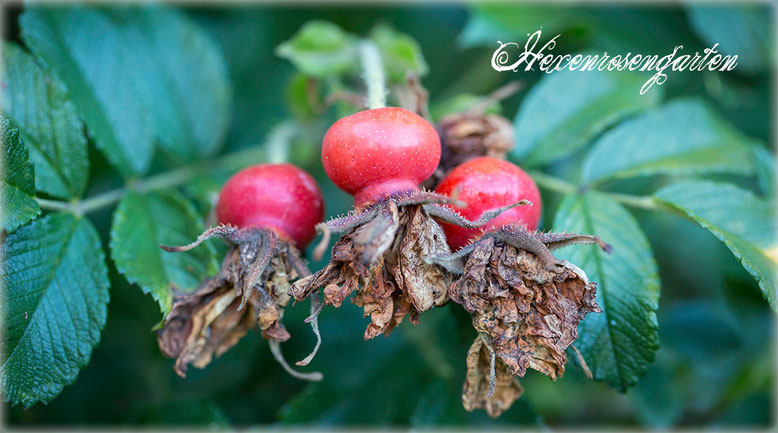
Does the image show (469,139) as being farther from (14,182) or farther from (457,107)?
(14,182)

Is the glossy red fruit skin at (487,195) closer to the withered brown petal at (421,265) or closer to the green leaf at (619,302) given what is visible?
the withered brown petal at (421,265)

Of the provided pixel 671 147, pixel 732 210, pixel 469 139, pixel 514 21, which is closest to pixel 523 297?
pixel 469 139

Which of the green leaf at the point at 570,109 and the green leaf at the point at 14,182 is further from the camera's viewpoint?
the green leaf at the point at 570,109

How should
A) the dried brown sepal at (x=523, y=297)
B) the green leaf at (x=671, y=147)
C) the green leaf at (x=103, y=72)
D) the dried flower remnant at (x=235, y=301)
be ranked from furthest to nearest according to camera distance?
1. the green leaf at (x=671, y=147)
2. the green leaf at (x=103, y=72)
3. the dried flower remnant at (x=235, y=301)
4. the dried brown sepal at (x=523, y=297)

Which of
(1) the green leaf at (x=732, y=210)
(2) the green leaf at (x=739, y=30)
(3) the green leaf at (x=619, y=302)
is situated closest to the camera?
(3) the green leaf at (x=619, y=302)

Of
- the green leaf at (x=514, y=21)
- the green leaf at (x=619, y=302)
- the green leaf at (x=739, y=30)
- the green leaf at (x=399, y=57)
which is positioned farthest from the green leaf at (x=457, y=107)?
the green leaf at (x=739, y=30)

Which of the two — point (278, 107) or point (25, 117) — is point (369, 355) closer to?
point (278, 107)

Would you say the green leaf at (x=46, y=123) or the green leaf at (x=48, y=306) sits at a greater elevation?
the green leaf at (x=46, y=123)
